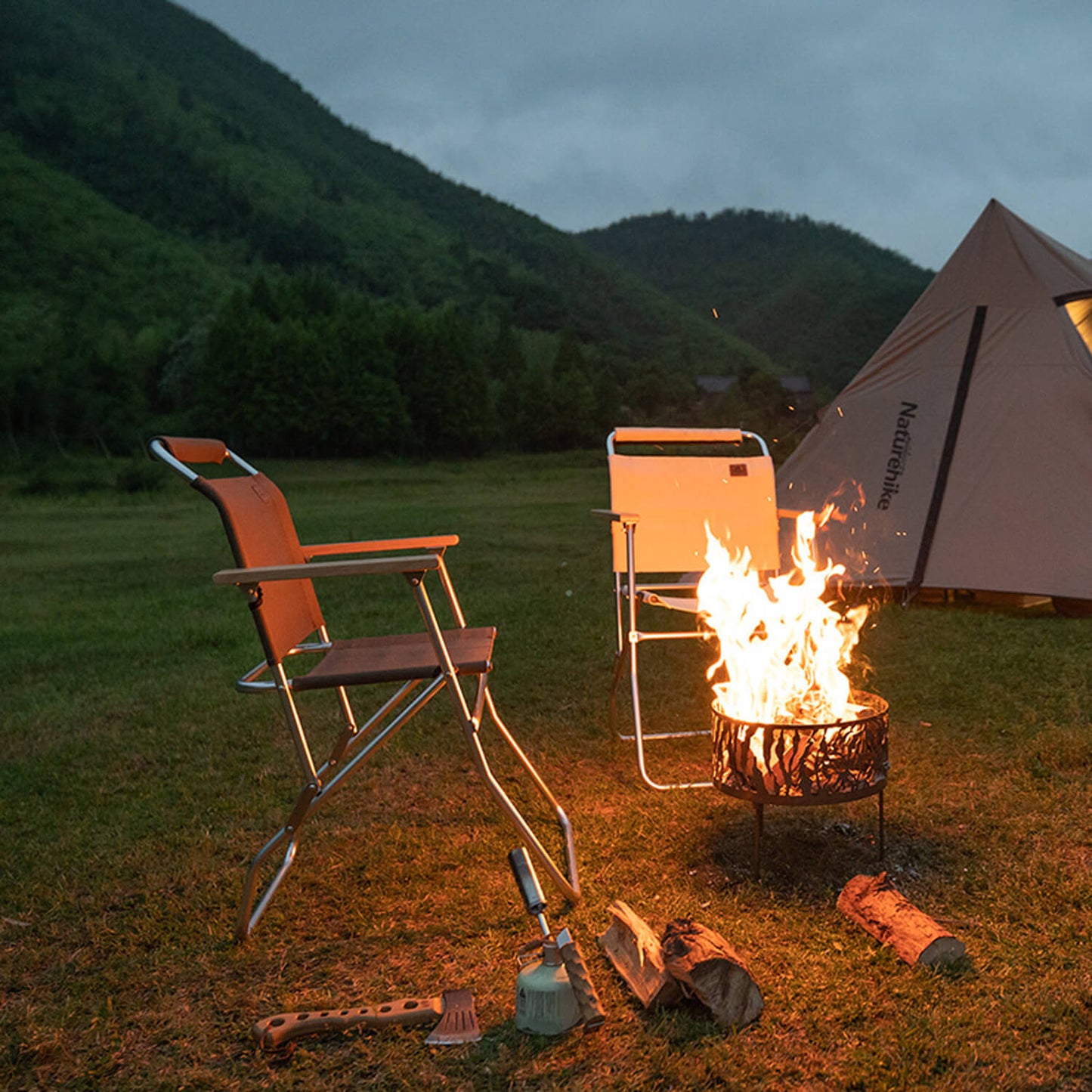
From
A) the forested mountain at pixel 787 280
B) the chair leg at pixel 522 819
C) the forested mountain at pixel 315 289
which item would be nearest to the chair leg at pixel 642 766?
the chair leg at pixel 522 819

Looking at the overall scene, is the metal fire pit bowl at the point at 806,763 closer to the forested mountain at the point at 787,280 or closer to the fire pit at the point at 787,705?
the fire pit at the point at 787,705

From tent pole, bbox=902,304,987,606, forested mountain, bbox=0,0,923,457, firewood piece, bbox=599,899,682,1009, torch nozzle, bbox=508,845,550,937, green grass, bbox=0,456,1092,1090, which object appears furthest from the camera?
forested mountain, bbox=0,0,923,457

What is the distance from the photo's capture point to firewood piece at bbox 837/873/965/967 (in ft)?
6.68

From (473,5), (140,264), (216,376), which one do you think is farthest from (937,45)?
(473,5)

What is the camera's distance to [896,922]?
83.4 inches

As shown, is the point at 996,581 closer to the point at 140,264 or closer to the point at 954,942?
the point at 954,942

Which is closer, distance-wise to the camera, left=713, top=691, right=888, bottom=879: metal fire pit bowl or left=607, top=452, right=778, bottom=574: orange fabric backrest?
left=713, top=691, right=888, bottom=879: metal fire pit bowl

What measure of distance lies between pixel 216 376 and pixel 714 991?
112ft

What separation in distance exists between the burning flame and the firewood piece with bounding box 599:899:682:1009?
25.2 inches

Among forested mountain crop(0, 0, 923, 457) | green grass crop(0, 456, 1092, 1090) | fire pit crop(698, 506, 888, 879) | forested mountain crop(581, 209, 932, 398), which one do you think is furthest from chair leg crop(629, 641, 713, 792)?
forested mountain crop(581, 209, 932, 398)

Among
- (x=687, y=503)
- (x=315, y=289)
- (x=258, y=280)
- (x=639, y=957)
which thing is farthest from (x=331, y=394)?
(x=639, y=957)

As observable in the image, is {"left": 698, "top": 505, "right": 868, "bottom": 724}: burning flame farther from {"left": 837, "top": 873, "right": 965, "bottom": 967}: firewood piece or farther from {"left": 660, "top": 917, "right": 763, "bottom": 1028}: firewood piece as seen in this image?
{"left": 660, "top": 917, "right": 763, "bottom": 1028}: firewood piece

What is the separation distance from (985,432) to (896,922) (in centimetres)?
434

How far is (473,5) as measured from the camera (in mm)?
93438
